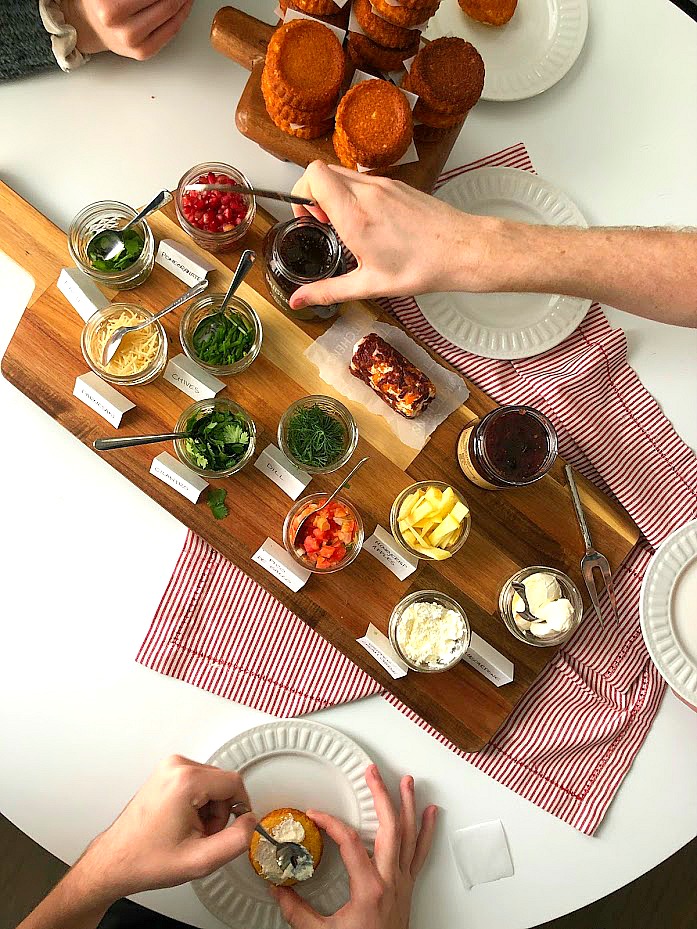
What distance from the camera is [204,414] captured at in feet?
6.36

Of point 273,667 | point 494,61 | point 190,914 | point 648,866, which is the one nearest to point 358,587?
point 273,667

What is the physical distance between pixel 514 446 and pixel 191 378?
82 cm

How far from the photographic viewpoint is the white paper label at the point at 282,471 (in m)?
1.94

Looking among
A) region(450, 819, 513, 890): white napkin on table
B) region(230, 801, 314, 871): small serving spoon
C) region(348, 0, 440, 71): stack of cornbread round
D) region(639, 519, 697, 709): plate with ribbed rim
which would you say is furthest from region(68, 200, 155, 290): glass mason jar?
region(450, 819, 513, 890): white napkin on table

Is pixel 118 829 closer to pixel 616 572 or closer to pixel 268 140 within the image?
pixel 616 572

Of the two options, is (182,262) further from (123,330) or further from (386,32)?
(386,32)

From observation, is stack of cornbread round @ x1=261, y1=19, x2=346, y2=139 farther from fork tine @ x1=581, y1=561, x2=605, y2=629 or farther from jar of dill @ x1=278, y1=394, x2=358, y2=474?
fork tine @ x1=581, y1=561, x2=605, y2=629

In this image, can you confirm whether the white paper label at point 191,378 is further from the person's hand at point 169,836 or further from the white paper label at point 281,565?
the person's hand at point 169,836

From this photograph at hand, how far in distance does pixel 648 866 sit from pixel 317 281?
1753mm

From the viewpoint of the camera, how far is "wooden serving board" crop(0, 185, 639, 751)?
1.97 metres

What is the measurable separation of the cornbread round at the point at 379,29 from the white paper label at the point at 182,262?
67 cm

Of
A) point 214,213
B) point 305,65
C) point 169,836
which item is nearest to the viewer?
point 169,836

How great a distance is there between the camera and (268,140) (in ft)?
6.52

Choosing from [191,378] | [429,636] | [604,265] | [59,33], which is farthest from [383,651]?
[59,33]
